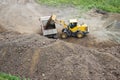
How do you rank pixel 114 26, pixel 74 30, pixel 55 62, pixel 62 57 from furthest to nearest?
pixel 114 26, pixel 74 30, pixel 62 57, pixel 55 62

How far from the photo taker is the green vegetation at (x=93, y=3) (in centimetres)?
2818

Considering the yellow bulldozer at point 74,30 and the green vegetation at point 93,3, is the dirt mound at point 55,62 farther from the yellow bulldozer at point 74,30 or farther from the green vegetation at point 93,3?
the green vegetation at point 93,3

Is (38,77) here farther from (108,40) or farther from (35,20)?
(35,20)

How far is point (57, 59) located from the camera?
16.4m

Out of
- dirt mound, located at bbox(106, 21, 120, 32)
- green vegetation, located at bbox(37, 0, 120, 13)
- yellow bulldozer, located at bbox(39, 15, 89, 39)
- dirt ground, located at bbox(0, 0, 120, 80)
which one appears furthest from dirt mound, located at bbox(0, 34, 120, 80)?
green vegetation, located at bbox(37, 0, 120, 13)

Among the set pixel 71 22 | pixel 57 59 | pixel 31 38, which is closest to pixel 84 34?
pixel 71 22

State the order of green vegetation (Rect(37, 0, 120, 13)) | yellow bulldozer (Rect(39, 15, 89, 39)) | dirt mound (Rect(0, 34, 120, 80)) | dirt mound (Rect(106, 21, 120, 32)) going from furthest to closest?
1. green vegetation (Rect(37, 0, 120, 13))
2. dirt mound (Rect(106, 21, 120, 32))
3. yellow bulldozer (Rect(39, 15, 89, 39))
4. dirt mound (Rect(0, 34, 120, 80))

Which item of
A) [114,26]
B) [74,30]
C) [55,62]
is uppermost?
[55,62]

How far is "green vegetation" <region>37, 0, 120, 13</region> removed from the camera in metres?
28.2

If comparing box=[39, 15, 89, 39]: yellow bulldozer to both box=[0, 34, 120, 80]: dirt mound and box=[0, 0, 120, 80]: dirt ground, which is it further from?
box=[0, 34, 120, 80]: dirt mound

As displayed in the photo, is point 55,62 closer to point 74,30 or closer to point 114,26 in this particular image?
point 74,30

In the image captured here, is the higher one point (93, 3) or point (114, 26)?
point (93, 3)

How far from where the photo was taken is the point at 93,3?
29.3 metres

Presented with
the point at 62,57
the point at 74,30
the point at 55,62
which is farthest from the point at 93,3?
the point at 55,62
